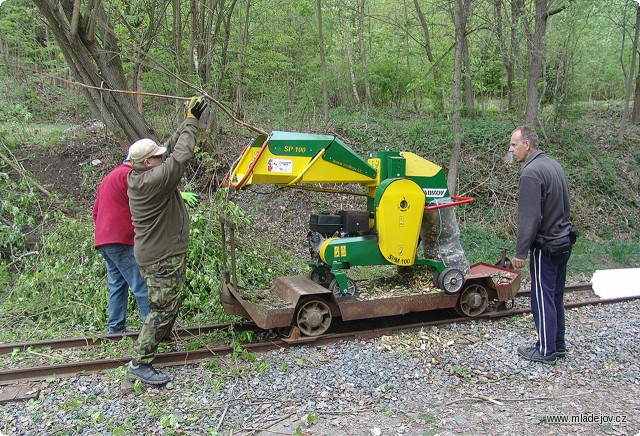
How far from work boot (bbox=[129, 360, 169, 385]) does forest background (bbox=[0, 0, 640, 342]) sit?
1556mm

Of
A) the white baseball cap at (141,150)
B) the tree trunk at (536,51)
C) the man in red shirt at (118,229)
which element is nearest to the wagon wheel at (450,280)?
the man in red shirt at (118,229)

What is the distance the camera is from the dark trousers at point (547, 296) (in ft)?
15.9

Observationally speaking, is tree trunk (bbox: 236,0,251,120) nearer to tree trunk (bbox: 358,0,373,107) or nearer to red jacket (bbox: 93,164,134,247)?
tree trunk (bbox: 358,0,373,107)

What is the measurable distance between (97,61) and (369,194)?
4.85 meters

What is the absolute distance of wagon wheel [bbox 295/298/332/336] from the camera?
5270 mm

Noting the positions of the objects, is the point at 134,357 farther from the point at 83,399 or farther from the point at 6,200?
the point at 6,200

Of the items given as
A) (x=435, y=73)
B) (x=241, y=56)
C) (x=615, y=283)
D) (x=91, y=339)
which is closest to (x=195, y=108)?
(x=91, y=339)

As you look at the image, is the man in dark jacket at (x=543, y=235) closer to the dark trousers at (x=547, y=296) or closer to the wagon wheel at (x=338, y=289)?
the dark trousers at (x=547, y=296)

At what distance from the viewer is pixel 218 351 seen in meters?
5.02

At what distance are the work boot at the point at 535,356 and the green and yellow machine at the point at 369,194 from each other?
3.53ft

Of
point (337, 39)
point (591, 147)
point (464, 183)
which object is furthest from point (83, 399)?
point (337, 39)

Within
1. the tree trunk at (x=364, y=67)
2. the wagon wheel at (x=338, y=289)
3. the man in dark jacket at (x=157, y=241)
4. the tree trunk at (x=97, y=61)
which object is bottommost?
the wagon wheel at (x=338, y=289)

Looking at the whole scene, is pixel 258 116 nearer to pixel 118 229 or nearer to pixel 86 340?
pixel 118 229

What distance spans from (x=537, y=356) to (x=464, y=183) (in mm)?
7775
